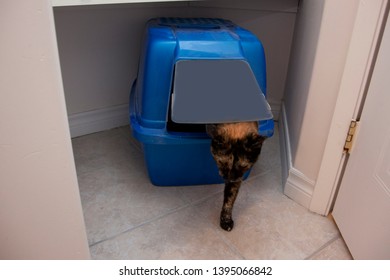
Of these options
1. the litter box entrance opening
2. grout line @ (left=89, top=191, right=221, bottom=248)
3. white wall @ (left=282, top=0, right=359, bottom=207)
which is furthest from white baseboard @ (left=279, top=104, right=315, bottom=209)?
the litter box entrance opening

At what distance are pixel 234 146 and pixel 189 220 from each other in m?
0.29

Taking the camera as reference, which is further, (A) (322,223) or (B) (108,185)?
(B) (108,185)

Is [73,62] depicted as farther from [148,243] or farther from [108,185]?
[148,243]

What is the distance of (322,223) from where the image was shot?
0.92m

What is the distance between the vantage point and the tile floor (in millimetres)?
818

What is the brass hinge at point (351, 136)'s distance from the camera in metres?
0.80

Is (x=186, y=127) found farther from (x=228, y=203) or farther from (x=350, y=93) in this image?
(x=350, y=93)

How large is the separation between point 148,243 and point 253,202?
13.9 inches

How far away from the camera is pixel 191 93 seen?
77cm

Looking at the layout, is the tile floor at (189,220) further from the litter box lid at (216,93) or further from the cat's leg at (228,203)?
the litter box lid at (216,93)

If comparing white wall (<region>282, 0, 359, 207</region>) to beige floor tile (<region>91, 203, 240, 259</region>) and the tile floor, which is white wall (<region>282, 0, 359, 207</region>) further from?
beige floor tile (<region>91, 203, 240, 259</region>)

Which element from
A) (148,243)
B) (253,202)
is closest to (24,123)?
(148,243)

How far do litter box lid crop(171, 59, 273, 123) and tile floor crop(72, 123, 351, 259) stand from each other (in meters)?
0.33

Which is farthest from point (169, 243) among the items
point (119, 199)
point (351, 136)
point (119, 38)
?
point (119, 38)
